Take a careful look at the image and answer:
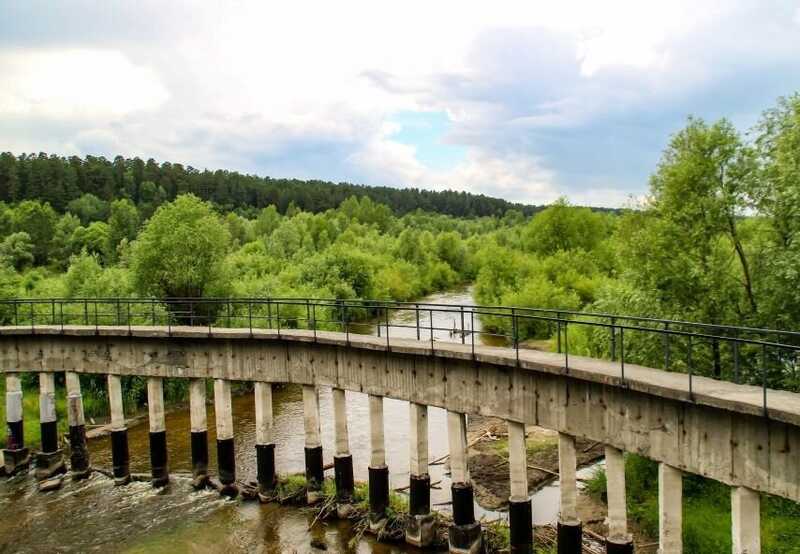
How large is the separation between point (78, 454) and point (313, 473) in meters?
9.30

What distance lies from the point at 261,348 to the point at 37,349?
30.5ft

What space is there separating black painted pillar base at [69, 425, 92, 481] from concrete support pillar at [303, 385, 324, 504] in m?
9.00

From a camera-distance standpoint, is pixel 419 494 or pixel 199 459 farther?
pixel 199 459

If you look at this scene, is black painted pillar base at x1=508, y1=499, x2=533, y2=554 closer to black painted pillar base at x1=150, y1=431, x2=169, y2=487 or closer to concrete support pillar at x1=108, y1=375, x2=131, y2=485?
black painted pillar base at x1=150, y1=431, x2=169, y2=487

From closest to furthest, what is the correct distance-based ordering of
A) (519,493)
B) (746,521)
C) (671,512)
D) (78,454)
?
(746,521)
(671,512)
(519,493)
(78,454)

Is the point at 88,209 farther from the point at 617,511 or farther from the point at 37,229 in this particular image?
the point at 617,511

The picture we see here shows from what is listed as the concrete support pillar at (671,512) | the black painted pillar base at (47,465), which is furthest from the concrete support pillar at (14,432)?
the concrete support pillar at (671,512)

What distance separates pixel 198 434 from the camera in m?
23.0

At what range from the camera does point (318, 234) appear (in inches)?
3836

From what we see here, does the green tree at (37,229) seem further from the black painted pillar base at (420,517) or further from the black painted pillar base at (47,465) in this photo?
the black painted pillar base at (420,517)

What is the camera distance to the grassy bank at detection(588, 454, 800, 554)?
15.8 metres

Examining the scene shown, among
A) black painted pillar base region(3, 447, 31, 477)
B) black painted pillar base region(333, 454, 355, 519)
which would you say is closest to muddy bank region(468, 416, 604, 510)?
black painted pillar base region(333, 454, 355, 519)

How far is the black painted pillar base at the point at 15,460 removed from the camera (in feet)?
83.1

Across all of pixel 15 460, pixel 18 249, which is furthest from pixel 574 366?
pixel 18 249
